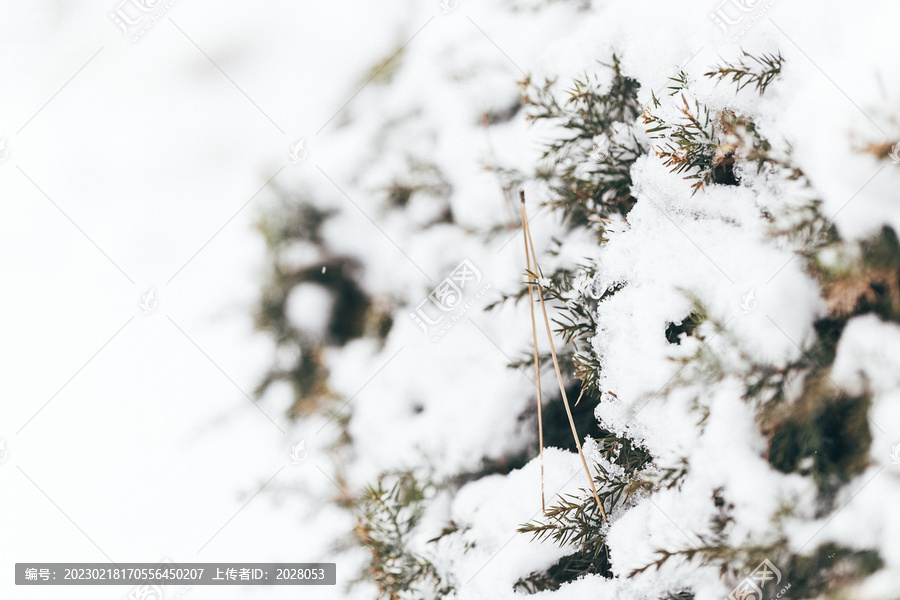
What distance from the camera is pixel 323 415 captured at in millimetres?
1222

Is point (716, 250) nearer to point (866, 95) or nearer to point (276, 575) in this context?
point (866, 95)

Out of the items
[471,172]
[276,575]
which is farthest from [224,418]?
[471,172]

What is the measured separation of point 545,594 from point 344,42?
138 centimetres
